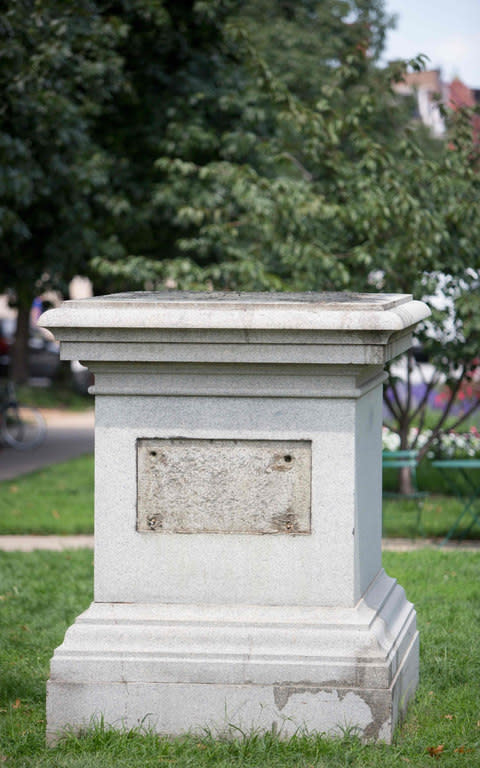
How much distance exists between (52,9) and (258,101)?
9.46 ft

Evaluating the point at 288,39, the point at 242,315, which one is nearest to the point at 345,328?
the point at 242,315

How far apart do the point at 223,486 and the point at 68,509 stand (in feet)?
20.7

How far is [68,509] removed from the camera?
410 inches

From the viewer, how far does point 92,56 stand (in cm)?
1237

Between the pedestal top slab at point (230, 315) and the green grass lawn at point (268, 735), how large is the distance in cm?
140

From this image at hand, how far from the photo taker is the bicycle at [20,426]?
1578 centimetres

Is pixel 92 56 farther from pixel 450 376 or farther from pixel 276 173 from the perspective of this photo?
pixel 450 376

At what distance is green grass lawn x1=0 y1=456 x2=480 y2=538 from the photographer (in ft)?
30.6

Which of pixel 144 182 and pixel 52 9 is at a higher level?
pixel 52 9

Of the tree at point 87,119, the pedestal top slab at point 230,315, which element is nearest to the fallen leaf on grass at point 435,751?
the pedestal top slab at point 230,315

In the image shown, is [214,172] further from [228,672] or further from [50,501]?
[228,672]

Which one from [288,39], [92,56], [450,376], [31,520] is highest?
[288,39]

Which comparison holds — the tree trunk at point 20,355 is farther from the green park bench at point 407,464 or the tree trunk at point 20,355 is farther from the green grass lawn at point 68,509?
the green park bench at point 407,464

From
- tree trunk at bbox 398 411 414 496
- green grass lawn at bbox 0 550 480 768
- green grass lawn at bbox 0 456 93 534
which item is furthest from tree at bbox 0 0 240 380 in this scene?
green grass lawn at bbox 0 550 480 768
